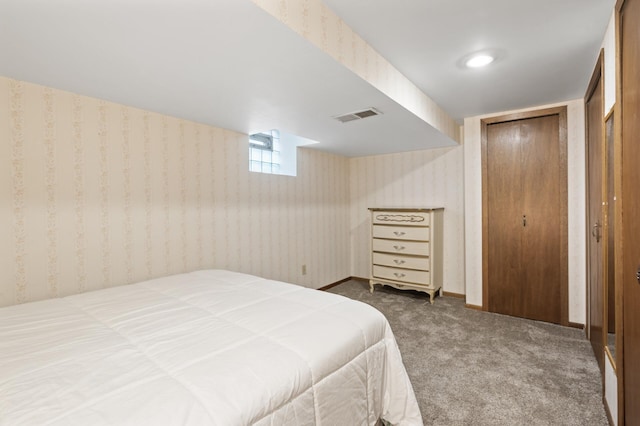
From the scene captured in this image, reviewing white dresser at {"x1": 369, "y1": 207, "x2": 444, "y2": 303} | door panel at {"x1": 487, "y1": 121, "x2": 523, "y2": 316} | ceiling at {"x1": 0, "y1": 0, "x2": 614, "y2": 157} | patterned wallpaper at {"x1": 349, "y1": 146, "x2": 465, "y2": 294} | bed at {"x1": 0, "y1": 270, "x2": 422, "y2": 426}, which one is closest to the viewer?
bed at {"x1": 0, "y1": 270, "x2": 422, "y2": 426}

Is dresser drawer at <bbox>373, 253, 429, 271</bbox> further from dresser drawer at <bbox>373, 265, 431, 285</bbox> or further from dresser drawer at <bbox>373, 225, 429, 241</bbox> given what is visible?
dresser drawer at <bbox>373, 225, 429, 241</bbox>

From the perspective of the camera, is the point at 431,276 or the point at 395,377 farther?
the point at 431,276

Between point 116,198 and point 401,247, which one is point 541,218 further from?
point 116,198

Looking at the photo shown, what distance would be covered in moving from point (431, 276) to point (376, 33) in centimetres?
278

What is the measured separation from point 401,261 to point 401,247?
18 centimetres

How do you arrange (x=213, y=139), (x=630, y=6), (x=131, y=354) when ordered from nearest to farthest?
(x=131, y=354) < (x=630, y=6) < (x=213, y=139)

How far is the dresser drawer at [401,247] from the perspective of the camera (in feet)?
11.9

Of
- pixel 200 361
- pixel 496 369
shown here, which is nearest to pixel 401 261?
pixel 496 369

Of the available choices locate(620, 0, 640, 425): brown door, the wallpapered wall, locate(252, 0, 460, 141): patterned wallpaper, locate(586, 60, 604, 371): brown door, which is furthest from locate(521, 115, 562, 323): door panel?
the wallpapered wall

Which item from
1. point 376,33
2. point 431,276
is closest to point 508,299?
A: point 431,276

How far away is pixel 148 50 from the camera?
1.41 meters

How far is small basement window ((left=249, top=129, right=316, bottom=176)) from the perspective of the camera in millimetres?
3471

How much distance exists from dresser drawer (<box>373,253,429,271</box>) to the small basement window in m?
1.59

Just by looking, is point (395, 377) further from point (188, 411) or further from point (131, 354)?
point (131, 354)
